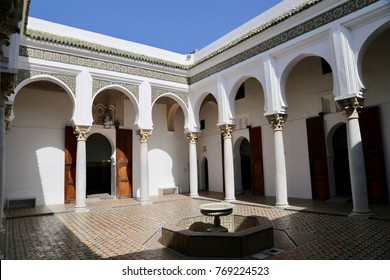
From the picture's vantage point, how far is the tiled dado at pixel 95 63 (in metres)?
9.56

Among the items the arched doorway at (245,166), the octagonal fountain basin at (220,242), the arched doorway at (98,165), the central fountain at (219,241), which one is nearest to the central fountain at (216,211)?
the central fountain at (219,241)

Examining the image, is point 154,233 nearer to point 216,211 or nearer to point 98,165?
point 216,211

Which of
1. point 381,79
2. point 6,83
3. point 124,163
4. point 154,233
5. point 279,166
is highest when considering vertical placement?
point 381,79

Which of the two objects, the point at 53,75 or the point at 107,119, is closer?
the point at 53,75

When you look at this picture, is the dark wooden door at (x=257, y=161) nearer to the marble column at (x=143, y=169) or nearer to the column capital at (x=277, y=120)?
the column capital at (x=277, y=120)

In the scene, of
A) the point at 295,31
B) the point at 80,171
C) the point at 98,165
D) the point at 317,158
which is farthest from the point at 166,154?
the point at 295,31

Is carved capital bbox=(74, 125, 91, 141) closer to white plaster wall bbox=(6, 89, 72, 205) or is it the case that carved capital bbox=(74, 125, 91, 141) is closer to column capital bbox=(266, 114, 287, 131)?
white plaster wall bbox=(6, 89, 72, 205)

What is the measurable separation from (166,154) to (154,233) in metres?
8.98

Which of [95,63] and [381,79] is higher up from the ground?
[95,63]

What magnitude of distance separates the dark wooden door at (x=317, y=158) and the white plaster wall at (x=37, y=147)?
10.0m

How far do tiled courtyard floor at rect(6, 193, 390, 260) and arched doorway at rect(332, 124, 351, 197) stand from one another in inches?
61.1

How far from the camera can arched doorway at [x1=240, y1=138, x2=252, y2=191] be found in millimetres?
15109

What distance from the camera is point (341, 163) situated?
11.0 metres
